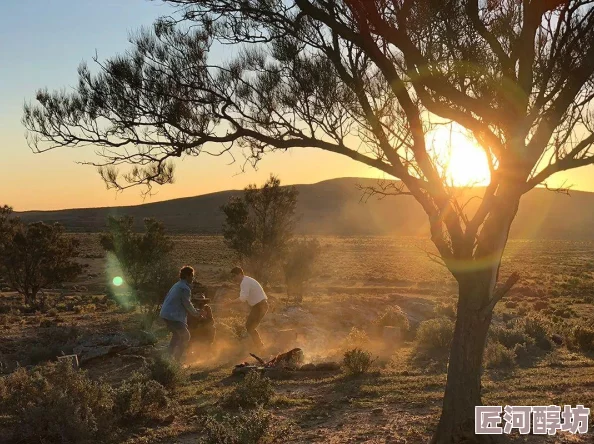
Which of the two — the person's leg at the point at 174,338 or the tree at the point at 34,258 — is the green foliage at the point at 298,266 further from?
the person's leg at the point at 174,338

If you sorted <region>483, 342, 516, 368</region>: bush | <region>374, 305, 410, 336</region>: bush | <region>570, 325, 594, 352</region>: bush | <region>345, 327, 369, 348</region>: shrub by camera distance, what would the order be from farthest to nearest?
<region>374, 305, 410, 336</region>: bush → <region>345, 327, 369, 348</region>: shrub → <region>570, 325, 594, 352</region>: bush → <region>483, 342, 516, 368</region>: bush

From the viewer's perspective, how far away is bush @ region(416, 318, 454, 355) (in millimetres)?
13621

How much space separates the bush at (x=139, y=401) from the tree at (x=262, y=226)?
18260mm

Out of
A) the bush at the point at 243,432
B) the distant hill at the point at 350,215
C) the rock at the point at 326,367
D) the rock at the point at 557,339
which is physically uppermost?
the distant hill at the point at 350,215

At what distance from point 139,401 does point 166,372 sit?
172 centimetres

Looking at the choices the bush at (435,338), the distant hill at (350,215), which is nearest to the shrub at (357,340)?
the bush at (435,338)

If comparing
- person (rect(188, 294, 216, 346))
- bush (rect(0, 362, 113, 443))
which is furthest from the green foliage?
bush (rect(0, 362, 113, 443))

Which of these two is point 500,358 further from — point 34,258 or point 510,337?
point 34,258

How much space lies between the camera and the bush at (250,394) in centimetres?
837

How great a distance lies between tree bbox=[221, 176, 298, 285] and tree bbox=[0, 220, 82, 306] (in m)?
8.54

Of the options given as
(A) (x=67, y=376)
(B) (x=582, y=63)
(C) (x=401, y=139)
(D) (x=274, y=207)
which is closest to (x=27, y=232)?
(D) (x=274, y=207)

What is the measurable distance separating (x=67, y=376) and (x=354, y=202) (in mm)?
143915

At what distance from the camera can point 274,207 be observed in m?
26.8

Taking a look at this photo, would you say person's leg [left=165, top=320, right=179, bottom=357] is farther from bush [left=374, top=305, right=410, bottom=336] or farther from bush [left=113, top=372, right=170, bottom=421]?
bush [left=374, top=305, right=410, bottom=336]
